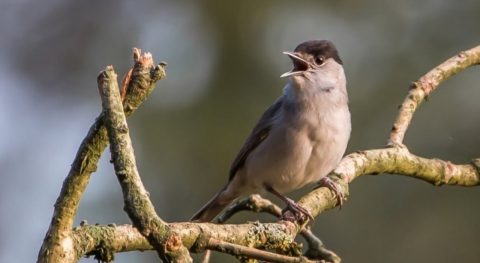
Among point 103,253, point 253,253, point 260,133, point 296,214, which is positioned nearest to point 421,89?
point 260,133

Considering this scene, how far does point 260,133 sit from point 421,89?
1.25 metres

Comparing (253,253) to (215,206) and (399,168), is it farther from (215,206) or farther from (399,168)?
(215,206)

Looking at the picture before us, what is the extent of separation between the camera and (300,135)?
5.98 meters

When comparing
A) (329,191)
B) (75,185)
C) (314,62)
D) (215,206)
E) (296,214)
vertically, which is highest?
(314,62)

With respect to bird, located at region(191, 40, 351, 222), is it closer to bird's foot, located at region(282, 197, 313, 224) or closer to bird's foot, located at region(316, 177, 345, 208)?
bird's foot, located at region(316, 177, 345, 208)

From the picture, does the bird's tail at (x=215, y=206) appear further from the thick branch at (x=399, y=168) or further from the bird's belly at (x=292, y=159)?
the thick branch at (x=399, y=168)

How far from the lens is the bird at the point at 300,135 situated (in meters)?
5.91

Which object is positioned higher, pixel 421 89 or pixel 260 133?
pixel 260 133

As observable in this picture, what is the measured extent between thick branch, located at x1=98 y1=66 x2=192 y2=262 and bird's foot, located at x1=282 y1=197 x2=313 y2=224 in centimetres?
140

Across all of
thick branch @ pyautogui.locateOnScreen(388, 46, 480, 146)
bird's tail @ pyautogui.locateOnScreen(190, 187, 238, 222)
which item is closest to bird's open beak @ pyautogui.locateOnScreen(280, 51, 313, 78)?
thick branch @ pyautogui.locateOnScreen(388, 46, 480, 146)

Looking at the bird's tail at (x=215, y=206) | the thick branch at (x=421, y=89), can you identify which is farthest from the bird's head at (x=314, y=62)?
the bird's tail at (x=215, y=206)

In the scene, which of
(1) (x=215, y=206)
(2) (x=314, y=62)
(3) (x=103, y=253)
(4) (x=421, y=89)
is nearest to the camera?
(3) (x=103, y=253)

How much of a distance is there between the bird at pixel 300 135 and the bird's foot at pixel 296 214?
1.08 m

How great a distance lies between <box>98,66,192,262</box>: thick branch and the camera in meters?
2.80
